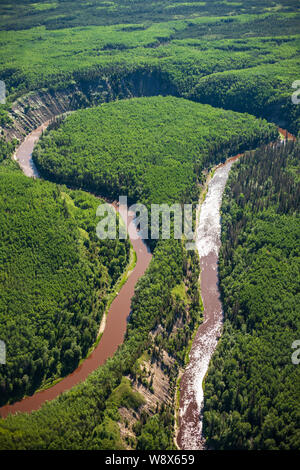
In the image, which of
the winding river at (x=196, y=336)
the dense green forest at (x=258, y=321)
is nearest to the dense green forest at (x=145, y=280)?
the dense green forest at (x=258, y=321)

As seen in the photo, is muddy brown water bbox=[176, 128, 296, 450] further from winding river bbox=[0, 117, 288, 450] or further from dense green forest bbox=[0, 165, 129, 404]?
dense green forest bbox=[0, 165, 129, 404]

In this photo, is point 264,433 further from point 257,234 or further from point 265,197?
point 265,197

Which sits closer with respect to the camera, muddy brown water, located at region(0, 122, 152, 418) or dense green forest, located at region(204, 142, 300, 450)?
dense green forest, located at region(204, 142, 300, 450)

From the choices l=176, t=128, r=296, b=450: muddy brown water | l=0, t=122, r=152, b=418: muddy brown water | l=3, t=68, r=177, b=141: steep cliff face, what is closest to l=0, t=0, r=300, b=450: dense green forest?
l=3, t=68, r=177, b=141: steep cliff face

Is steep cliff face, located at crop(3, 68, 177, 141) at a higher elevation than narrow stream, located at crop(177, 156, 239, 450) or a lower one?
higher

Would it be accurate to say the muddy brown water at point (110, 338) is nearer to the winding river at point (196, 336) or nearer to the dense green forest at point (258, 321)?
the winding river at point (196, 336)

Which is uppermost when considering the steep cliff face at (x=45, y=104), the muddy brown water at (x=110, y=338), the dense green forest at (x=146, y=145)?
the steep cliff face at (x=45, y=104)

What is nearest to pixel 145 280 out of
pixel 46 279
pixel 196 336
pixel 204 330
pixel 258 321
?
pixel 196 336
